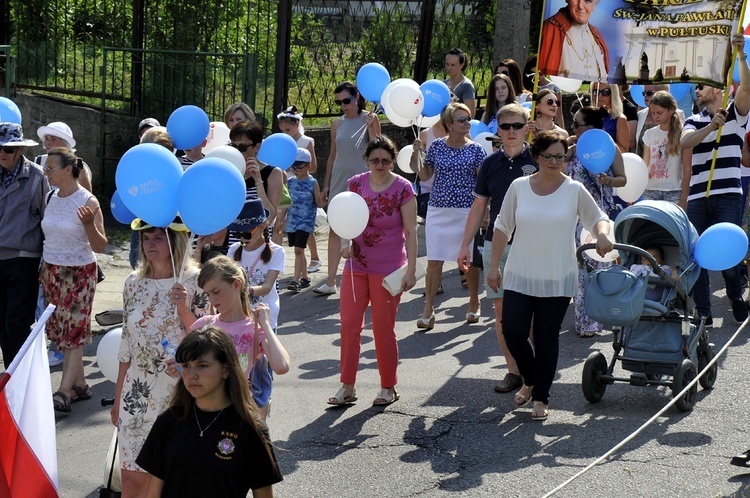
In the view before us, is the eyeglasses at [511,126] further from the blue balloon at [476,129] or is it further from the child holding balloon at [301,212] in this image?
the child holding balloon at [301,212]

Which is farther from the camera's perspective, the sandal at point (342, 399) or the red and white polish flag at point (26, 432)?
the sandal at point (342, 399)

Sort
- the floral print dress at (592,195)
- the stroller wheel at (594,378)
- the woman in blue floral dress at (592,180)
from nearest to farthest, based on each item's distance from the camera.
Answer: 1. the stroller wheel at (594,378)
2. the woman in blue floral dress at (592,180)
3. the floral print dress at (592,195)

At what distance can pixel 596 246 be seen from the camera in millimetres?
6602

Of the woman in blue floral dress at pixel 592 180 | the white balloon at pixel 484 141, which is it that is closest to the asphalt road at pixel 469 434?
the woman in blue floral dress at pixel 592 180

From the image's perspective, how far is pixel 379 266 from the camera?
7.42 m

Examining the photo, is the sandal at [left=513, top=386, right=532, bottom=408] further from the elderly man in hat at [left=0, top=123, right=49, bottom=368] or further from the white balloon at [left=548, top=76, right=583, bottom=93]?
the white balloon at [left=548, top=76, right=583, bottom=93]

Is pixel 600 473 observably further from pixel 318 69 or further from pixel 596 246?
pixel 318 69

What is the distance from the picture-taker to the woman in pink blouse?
24.2 feet

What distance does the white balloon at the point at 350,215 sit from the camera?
7.27 metres

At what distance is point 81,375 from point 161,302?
244cm

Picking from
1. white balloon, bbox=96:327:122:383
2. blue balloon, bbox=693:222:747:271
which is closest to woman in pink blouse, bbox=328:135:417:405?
white balloon, bbox=96:327:122:383

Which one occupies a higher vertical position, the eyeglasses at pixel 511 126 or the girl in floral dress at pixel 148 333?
the eyeglasses at pixel 511 126

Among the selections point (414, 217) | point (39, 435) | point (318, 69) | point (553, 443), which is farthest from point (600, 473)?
point (318, 69)

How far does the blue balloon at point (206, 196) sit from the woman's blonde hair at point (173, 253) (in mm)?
77
